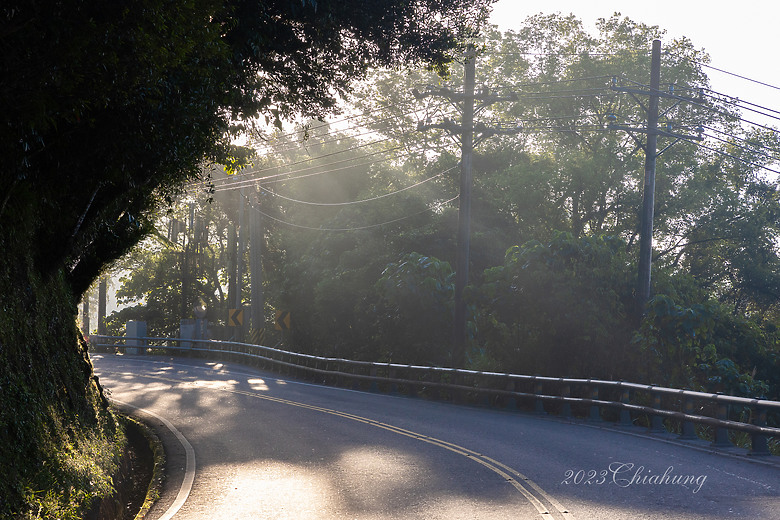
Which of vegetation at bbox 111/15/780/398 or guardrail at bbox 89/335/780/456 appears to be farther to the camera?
vegetation at bbox 111/15/780/398

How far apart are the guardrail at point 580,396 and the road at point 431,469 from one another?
0.64 m

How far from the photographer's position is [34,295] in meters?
10.5

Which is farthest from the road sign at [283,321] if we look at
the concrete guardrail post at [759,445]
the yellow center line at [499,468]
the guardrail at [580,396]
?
the concrete guardrail post at [759,445]

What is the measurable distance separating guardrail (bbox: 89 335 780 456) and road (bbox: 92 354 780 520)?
645mm

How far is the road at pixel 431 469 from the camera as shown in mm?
9000

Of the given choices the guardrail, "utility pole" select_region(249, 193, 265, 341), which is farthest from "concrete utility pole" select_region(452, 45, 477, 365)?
"utility pole" select_region(249, 193, 265, 341)

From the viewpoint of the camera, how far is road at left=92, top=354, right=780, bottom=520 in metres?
9.00

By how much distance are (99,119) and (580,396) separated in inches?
616

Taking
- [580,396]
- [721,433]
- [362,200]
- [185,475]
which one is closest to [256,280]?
[362,200]

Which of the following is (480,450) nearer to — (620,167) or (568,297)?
(568,297)

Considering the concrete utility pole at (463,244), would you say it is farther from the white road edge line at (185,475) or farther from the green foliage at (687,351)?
the white road edge line at (185,475)

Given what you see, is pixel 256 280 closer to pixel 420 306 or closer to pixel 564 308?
pixel 420 306

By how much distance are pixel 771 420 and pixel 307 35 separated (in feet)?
58.9

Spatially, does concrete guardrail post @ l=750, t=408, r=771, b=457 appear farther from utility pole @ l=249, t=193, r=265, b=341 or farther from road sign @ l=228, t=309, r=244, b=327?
road sign @ l=228, t=309, r=244, b=327
